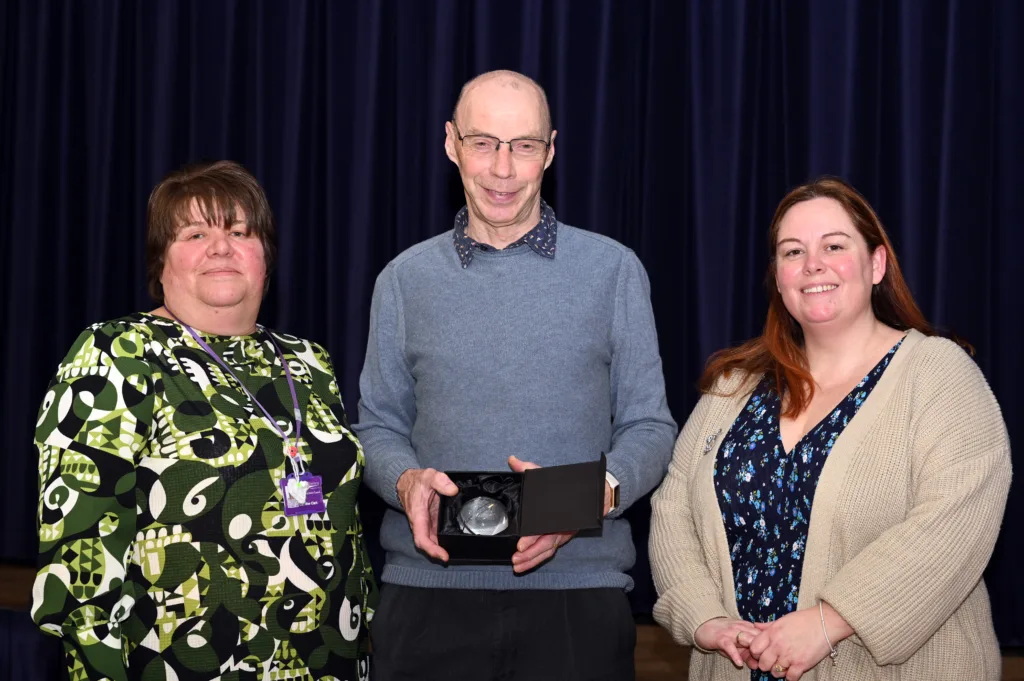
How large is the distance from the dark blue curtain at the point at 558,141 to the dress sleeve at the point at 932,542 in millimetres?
Answer: 2040

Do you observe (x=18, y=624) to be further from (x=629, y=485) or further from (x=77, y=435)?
(x=629, y=485)

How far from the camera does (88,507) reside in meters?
1.86

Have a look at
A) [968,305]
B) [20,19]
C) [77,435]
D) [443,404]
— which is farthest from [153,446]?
[20,19]

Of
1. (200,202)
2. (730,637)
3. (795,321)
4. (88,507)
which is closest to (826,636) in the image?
(730,637)

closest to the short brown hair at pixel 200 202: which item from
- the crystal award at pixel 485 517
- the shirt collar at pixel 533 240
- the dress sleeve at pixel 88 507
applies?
the dress sleeve at pixel 88 507

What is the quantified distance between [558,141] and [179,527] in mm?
2525

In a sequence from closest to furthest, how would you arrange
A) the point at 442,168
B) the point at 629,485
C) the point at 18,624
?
the point at 629,485
the point at 18,624
the point at 442,168

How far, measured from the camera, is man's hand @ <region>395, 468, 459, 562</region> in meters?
1.90

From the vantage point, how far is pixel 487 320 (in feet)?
6.88

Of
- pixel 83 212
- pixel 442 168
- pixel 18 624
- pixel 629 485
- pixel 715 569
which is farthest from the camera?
pixel 83 212

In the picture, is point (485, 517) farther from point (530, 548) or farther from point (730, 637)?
point (730, 637)

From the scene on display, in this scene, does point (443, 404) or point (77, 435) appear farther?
point (443, 404)

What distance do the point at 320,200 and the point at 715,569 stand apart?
2.81 m

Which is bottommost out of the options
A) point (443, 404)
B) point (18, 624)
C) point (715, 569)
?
point (18, 624)
